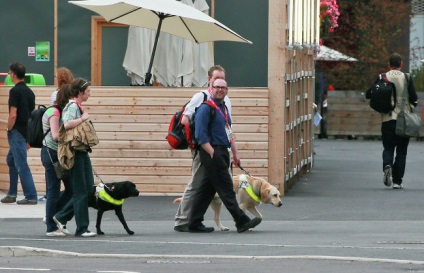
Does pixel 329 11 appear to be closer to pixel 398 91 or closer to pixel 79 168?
pixel 398 91

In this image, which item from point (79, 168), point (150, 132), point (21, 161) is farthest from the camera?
point (150, 132)

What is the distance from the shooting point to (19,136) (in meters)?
19.0

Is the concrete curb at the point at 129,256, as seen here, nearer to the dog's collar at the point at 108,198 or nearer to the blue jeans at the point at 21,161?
the dog's collar at the point at 108,198

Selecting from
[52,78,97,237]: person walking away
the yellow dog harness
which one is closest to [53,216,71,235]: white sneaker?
[52,78,97,237]: person walking away

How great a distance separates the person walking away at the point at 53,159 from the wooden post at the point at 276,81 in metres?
5.45

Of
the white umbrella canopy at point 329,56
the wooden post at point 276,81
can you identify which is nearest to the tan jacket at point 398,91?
the wooden post at point 276,81

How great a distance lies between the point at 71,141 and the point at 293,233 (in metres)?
2.62

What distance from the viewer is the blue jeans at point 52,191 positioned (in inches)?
581

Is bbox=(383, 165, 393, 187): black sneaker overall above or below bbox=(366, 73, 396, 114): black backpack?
below

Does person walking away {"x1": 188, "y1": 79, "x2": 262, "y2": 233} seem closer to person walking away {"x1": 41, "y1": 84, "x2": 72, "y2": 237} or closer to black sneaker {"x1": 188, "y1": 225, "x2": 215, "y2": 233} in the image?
black sneaker {"x1": 188, "y1": 225, "x2": 215, "y2": 233}

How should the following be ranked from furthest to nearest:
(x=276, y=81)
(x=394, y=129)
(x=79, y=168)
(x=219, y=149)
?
(x=394, y=129), (x=276, y=81), (x=219, y=149), (x=79, y=168)

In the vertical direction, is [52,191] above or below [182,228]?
above

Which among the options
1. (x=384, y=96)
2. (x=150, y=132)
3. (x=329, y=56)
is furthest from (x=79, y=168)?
(x=329, y=56)

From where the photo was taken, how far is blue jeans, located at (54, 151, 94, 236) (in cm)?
1456
